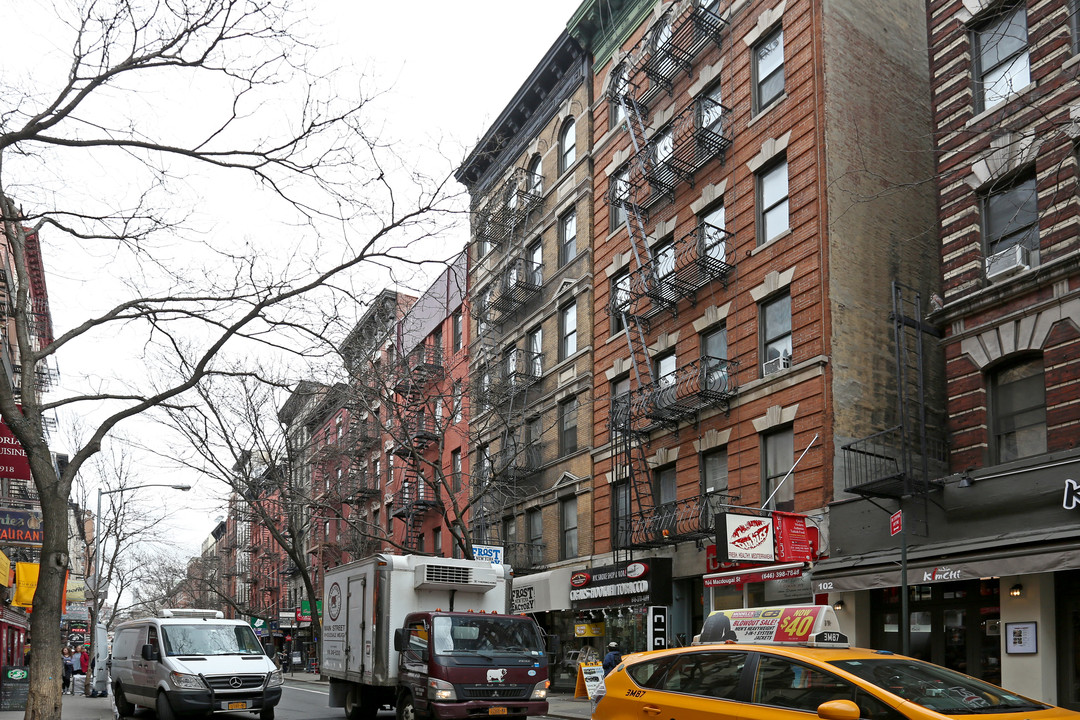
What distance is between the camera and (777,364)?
21.9m

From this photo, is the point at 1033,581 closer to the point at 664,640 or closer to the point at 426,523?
the point at 664,640

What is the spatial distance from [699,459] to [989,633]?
27.8 ft

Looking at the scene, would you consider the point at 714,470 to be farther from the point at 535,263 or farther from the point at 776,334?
the point at 535,263

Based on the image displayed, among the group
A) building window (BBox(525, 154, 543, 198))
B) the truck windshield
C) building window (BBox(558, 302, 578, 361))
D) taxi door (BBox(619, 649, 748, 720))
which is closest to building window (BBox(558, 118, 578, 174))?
building window (BBox(525, 154, 543, 198))

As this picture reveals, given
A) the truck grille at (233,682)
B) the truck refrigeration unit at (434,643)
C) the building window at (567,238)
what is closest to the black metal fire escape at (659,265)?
the building window at (567,238)

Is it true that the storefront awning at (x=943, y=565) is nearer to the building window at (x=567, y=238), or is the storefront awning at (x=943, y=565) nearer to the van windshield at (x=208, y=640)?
the van windshield at (x=208, y=640)

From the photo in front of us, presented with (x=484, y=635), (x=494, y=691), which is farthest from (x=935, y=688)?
(x=484, y=635)

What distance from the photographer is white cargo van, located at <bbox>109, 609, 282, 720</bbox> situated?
1767 centimetres

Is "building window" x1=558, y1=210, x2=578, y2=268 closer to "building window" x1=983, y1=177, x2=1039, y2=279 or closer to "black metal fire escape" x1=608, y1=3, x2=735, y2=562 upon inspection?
"black metal fire escape" x1=608, y1=3, x2=735, y2=562

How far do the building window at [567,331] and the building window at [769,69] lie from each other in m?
9.67

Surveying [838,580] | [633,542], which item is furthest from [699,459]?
[838,580]

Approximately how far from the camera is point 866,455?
2019 centimetres

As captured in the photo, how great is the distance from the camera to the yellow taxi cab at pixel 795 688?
7012 mm

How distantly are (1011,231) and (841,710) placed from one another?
12966 millimetres
